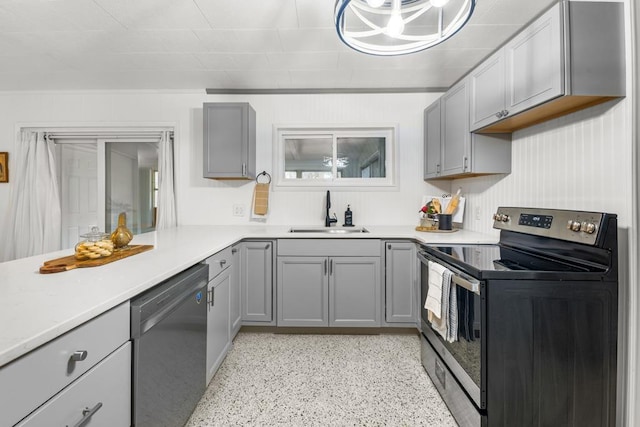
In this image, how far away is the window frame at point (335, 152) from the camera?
3.12 m

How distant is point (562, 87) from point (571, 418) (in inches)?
57.4

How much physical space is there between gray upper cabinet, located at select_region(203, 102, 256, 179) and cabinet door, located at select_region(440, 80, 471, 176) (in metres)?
1.82

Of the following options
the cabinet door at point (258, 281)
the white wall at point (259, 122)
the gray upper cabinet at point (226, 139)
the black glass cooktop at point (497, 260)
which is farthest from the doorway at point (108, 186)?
the black glass cooktop at point (497, 260)

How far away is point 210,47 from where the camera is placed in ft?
7.45

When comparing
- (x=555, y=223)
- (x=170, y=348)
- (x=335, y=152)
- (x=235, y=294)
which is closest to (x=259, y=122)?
(x=335, y=152)

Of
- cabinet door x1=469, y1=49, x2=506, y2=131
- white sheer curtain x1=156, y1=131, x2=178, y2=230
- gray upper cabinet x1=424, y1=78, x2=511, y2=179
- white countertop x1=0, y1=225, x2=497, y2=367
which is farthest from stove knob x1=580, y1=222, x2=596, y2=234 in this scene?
white sheer curtain x1=156, y1=131, x2=178, y2=230

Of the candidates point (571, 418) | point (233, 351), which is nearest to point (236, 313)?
point (233, 351)

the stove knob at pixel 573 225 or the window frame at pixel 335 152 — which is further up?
the window frame at pixel 335 152

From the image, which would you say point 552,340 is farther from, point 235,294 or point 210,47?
point 210,47

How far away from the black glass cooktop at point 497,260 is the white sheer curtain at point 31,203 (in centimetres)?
390

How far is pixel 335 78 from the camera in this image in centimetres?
281

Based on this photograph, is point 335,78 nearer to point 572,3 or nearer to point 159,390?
point 572,3

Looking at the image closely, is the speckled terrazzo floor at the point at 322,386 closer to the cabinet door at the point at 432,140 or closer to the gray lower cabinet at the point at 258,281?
the gray lower cabinet at the point at 258,281

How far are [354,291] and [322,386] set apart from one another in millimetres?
797
